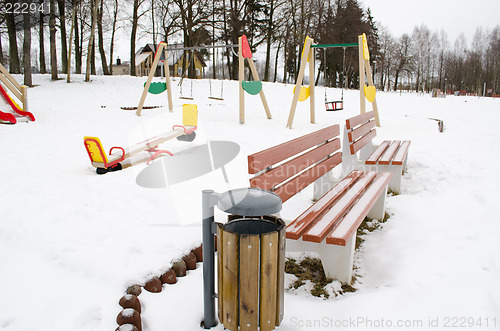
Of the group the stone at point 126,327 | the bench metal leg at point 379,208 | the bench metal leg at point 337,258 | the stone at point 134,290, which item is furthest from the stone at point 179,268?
the bench metal leg at point 379,208

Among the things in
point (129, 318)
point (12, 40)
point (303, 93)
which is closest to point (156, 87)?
point (303, 93)

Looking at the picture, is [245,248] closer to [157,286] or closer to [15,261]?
[157,286]

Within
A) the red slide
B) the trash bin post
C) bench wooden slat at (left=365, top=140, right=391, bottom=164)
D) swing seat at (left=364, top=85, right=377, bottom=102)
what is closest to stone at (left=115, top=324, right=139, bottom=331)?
the trash bin post

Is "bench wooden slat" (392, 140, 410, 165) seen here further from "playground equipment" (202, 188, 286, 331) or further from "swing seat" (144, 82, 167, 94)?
"swing seat" (144, 82, 167, 94)

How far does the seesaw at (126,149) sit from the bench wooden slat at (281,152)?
9.63 feet

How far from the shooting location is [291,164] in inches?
125

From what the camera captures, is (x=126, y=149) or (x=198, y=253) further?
(x=126, y=149)

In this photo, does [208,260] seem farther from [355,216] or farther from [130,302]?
[355,216]

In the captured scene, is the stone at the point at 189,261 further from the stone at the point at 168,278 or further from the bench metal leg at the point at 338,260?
the bench metal leg at the point at 338,260

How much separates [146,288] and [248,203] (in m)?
1.27

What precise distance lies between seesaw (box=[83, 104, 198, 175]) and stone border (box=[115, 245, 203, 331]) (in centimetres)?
259

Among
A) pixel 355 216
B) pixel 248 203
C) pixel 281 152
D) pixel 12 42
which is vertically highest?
pixel 12 42

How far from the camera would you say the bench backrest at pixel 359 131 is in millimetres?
4465

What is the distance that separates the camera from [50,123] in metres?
8.78
